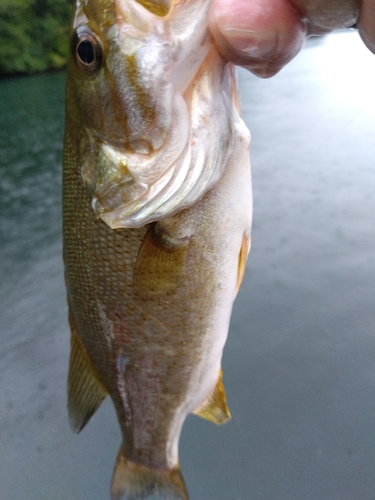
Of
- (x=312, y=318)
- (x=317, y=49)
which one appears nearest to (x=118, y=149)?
(x=312, y=318)

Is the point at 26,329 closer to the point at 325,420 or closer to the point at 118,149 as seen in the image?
the point at 325,420

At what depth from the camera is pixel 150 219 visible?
35.8 inches

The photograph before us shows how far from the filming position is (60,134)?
376 inches

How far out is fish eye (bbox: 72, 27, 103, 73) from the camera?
854mm

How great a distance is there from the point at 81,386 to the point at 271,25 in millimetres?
1124

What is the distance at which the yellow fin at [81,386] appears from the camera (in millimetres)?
1340

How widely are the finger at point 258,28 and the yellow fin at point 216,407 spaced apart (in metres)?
0.98

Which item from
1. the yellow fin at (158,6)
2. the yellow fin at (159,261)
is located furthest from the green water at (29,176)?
the yellow fin at (158,6)

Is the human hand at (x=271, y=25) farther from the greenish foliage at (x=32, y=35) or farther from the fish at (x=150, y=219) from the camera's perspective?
the greenish foliage at (x=32, y=35)

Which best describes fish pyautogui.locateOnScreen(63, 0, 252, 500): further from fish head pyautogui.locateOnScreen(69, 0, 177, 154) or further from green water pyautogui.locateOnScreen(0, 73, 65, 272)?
green water pyautogui.locateOnScreen(0, 73, 65, 272)

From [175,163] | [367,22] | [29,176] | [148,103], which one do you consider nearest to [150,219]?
[175,163]

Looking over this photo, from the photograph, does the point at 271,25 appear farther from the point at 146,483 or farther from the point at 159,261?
the point at 146,483

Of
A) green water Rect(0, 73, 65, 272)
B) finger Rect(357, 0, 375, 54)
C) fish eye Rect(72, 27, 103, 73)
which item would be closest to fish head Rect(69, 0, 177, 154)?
fish eye Rect(72, 27, 103, 73)

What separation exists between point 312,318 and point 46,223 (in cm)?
365
